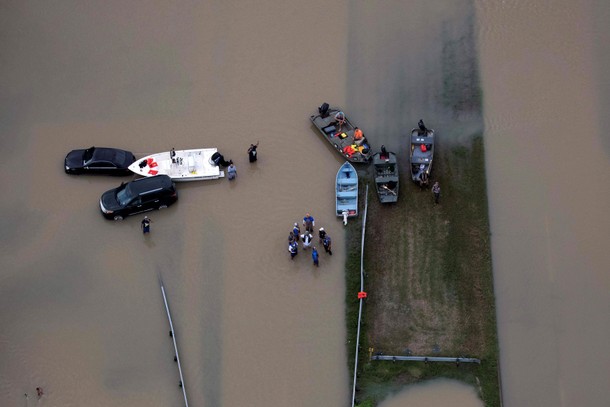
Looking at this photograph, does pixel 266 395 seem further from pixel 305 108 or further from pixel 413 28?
pixel 413 28

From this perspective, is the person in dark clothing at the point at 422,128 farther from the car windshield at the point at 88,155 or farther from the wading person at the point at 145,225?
the car windshield at the point at 88,155

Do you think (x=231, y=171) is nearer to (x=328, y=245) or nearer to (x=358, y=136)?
(x=328, y=245)

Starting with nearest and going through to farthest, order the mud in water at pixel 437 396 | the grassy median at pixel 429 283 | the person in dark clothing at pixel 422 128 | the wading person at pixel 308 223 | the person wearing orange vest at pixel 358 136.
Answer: the mud in water at pixel 437 396 → the grassy median at pixel 429 283 → the wading person at pixel 308 223 → the person in dark clothing at pixel 422 128 → the person wearing orange vest at pixel 358 136

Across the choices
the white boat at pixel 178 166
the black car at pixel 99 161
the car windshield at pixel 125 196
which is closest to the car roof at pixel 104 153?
the black car at pixel 99 161

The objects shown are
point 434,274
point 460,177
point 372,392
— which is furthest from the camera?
point 460,177

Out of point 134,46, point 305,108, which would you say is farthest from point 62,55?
point 305,108

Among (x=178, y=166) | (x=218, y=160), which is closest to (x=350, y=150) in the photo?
(x=218, y=160)
